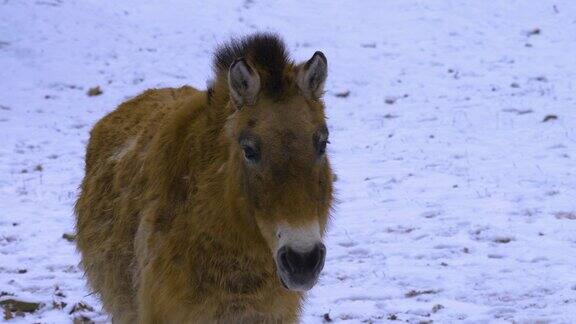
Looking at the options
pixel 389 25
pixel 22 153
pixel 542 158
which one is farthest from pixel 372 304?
pixel 389 25

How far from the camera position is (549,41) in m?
16.9

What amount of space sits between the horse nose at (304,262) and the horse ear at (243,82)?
849mm

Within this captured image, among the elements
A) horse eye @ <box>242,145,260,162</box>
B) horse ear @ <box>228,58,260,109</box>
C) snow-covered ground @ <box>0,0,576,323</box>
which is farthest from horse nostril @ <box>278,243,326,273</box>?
snow-covered ground @ <box>0,0,576,323</box>

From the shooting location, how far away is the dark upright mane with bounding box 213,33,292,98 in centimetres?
404

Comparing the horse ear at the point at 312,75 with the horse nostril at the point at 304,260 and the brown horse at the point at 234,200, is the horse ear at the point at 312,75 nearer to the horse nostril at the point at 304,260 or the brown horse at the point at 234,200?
the brown horse at the point at 234,200

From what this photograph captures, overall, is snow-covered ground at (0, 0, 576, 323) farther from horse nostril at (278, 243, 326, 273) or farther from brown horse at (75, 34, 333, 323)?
horse nostril at (278, 243, 326, 273)

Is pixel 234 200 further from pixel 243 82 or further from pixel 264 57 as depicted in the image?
pixel 264 57

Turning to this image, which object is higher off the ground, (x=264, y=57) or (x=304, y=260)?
(x=264, y=57)

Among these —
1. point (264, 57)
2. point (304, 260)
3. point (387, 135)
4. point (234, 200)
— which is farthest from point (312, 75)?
point (387, 135)

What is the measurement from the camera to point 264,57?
4.17 metres

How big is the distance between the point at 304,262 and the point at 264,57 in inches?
46.5

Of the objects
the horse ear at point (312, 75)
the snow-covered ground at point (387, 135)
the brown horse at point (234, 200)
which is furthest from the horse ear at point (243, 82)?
the snow-covered ground at point (387, 135)

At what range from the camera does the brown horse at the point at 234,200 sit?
3.72m

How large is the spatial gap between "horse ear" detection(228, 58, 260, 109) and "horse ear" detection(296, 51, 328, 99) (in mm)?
225
